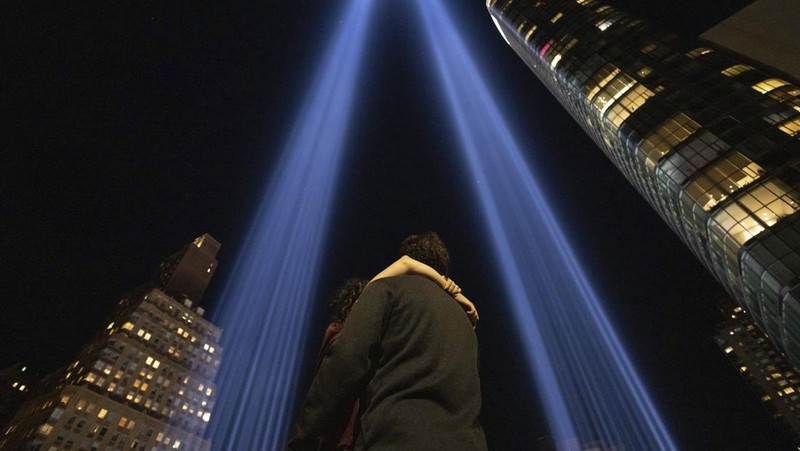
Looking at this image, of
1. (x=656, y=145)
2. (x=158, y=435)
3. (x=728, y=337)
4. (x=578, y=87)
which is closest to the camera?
(x=656, y=145)

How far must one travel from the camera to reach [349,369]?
2146 mm

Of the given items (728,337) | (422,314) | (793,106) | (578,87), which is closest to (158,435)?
(422,314)

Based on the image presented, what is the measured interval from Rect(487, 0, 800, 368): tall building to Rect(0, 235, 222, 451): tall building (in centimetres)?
8584

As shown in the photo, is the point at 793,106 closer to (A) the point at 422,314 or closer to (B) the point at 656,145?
(B) the point at 656,145

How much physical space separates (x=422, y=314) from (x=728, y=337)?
4724 inches

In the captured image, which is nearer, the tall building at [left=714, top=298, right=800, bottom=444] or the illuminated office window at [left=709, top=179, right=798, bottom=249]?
the illuminated office window at [left=709, top=179, right=798, bottom=249]

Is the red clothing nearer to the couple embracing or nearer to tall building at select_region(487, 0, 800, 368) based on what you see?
the couple embracing

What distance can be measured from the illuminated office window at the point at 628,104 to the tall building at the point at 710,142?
13cm

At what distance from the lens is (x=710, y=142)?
1318 inches

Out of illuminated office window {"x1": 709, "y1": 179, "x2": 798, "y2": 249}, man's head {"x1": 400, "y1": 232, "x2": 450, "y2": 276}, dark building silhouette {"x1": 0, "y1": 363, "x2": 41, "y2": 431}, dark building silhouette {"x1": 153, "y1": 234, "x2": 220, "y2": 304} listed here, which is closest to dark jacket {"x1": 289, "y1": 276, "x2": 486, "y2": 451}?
man's head {"x1": 400, "y1": 232, "x2": 450, "y2": 276}

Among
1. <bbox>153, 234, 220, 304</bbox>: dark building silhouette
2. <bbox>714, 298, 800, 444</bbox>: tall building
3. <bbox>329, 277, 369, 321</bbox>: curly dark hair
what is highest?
<bbox>329, 277, 369, 321</bbox>: curly dark hair

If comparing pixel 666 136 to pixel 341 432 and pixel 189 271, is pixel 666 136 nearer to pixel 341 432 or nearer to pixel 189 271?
pixel 341 432

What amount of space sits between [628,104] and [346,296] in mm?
48985

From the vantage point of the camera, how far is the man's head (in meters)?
3.63
